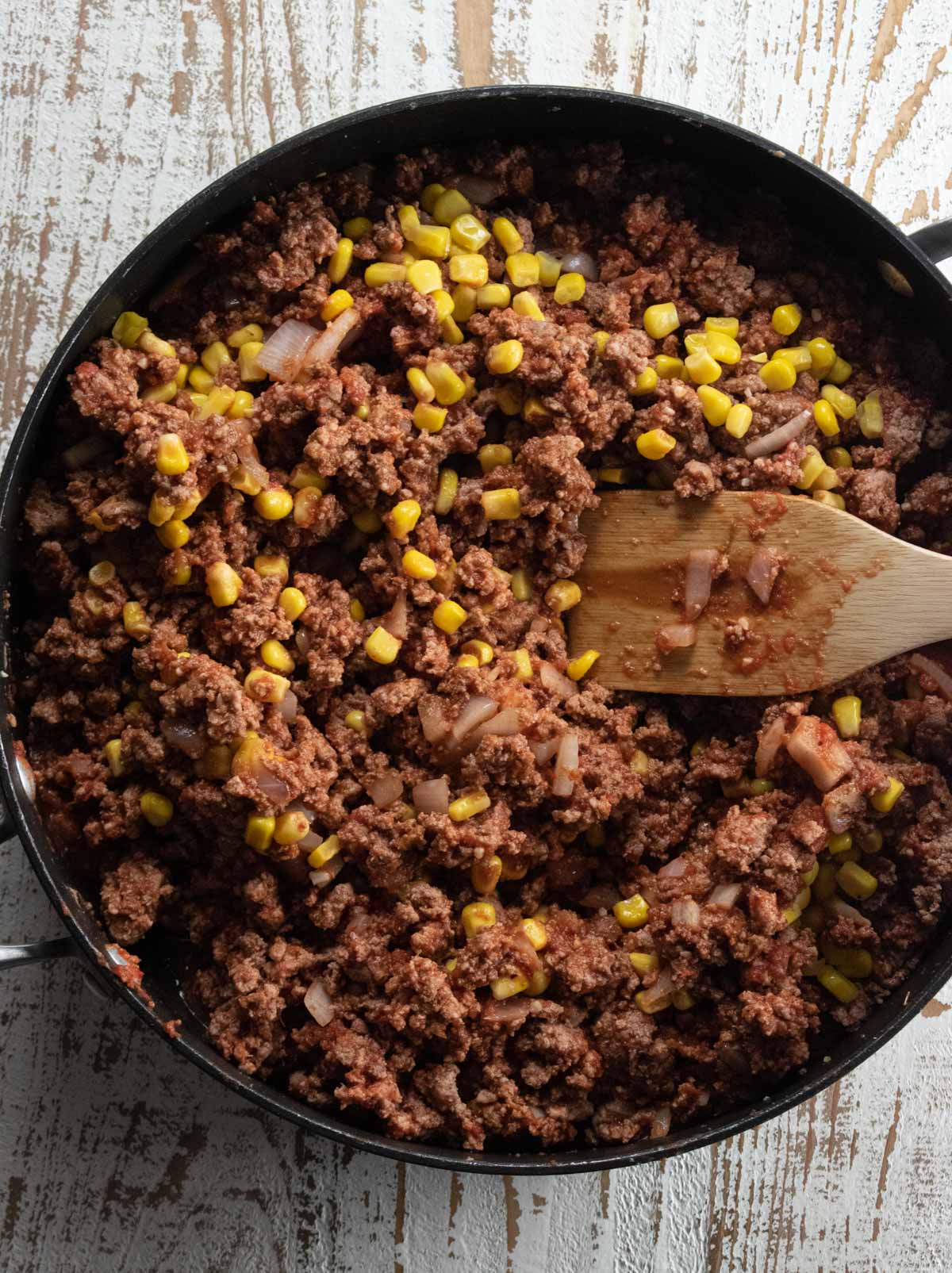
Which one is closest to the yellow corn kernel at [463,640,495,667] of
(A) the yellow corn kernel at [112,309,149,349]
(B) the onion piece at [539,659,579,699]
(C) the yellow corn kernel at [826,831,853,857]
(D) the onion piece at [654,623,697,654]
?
(B) the onion piece at [539,659,579,699]

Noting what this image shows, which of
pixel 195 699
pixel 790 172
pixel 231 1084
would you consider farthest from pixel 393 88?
pixel 231 1084

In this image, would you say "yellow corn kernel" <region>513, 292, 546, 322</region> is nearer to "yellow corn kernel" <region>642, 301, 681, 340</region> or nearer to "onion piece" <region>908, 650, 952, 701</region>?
"yellow corn kernel" <region>642, 301, 681, 340</region>

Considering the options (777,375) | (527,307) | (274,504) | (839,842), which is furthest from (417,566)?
(839,842)

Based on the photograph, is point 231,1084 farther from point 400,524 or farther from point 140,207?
point 140,207

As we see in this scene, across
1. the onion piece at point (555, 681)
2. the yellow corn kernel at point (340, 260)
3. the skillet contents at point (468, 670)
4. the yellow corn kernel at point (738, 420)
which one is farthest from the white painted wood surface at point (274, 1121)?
the onion piece at point (555, 681)

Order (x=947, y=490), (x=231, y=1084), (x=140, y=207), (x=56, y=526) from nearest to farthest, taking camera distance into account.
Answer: (x=231, y=1084) < (x=56, y=526) < (x=947, y=490) < (x=140, y=207)

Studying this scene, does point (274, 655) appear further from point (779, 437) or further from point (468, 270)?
point (779, 437)
